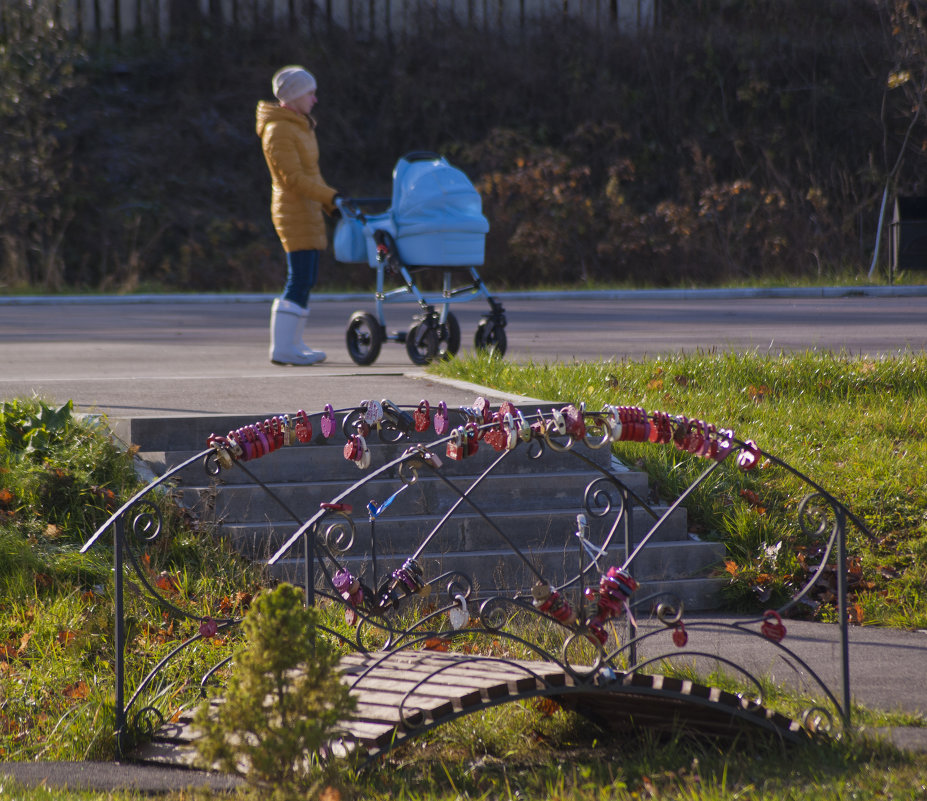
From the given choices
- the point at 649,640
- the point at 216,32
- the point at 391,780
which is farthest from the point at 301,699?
the point at 216,32

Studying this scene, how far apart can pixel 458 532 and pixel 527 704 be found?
1754mm

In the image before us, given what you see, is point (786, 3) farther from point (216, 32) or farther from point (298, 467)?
point (298, 467)

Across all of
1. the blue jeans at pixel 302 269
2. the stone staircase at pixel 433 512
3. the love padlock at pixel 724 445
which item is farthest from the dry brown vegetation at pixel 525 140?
the love padlock at pixel 724 445

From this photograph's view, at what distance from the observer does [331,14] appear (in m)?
28.0

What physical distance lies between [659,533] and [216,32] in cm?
2361

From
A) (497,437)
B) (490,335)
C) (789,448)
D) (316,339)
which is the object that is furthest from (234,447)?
(316,339)

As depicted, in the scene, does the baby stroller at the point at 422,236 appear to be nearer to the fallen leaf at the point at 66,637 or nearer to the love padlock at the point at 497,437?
the fallen leaf at the point at 66,637

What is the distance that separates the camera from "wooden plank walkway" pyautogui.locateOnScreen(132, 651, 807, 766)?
13.6ft

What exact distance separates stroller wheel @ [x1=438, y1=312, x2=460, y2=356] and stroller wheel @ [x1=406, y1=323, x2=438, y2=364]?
0.05m

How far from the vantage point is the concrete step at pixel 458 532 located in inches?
245

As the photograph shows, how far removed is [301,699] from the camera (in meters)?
3.42

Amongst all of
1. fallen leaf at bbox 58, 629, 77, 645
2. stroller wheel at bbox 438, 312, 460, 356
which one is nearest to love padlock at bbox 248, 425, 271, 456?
fallen leaf at bbox 58, 629, 77, 645

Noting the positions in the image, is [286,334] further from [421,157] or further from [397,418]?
[397,418]

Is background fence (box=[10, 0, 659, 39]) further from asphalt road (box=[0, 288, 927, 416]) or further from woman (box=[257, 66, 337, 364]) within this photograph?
woman (box=[257, 66, 337, 364])
